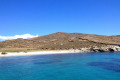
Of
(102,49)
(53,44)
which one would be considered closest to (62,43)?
(53,44)

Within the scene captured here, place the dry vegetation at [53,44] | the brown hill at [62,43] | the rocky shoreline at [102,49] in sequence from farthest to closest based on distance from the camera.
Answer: the brown hill at [62,43] → the dry vegetation at [53,44] → the rocky shoreline at [102,49]

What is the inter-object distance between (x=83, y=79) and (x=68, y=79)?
8.05 ft

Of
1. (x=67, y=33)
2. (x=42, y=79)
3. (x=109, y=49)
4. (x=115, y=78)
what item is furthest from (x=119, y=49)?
(x=67, y=33)

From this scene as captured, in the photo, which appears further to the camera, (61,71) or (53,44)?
(53,44)

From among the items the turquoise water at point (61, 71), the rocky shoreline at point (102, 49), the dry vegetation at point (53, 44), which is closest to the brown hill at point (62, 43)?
the dry vegetation at point (53, 44)

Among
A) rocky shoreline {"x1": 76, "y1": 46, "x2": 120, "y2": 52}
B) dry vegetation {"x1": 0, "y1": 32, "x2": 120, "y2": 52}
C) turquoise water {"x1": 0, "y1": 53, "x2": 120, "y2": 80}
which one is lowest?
turquoise water {"x1": 0, "y1": 53, "x2": 120, "y2": 80}

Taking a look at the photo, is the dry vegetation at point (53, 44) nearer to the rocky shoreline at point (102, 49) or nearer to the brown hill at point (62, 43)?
the brown hill at point (62, 43)

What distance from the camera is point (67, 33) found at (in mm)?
189500

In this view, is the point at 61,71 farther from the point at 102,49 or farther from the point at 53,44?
the point at 53,44

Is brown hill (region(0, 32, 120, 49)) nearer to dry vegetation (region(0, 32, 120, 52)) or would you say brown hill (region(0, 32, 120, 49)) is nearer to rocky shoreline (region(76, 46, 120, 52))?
dry vegetation (region(0, 32, 120, 52))

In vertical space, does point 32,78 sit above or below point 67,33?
below

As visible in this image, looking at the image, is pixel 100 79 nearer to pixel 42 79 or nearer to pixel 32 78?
pixel 42 79

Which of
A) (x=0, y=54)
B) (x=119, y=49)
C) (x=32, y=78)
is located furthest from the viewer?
(x=119, y=49)

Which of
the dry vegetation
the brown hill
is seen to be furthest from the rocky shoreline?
the brown hill
